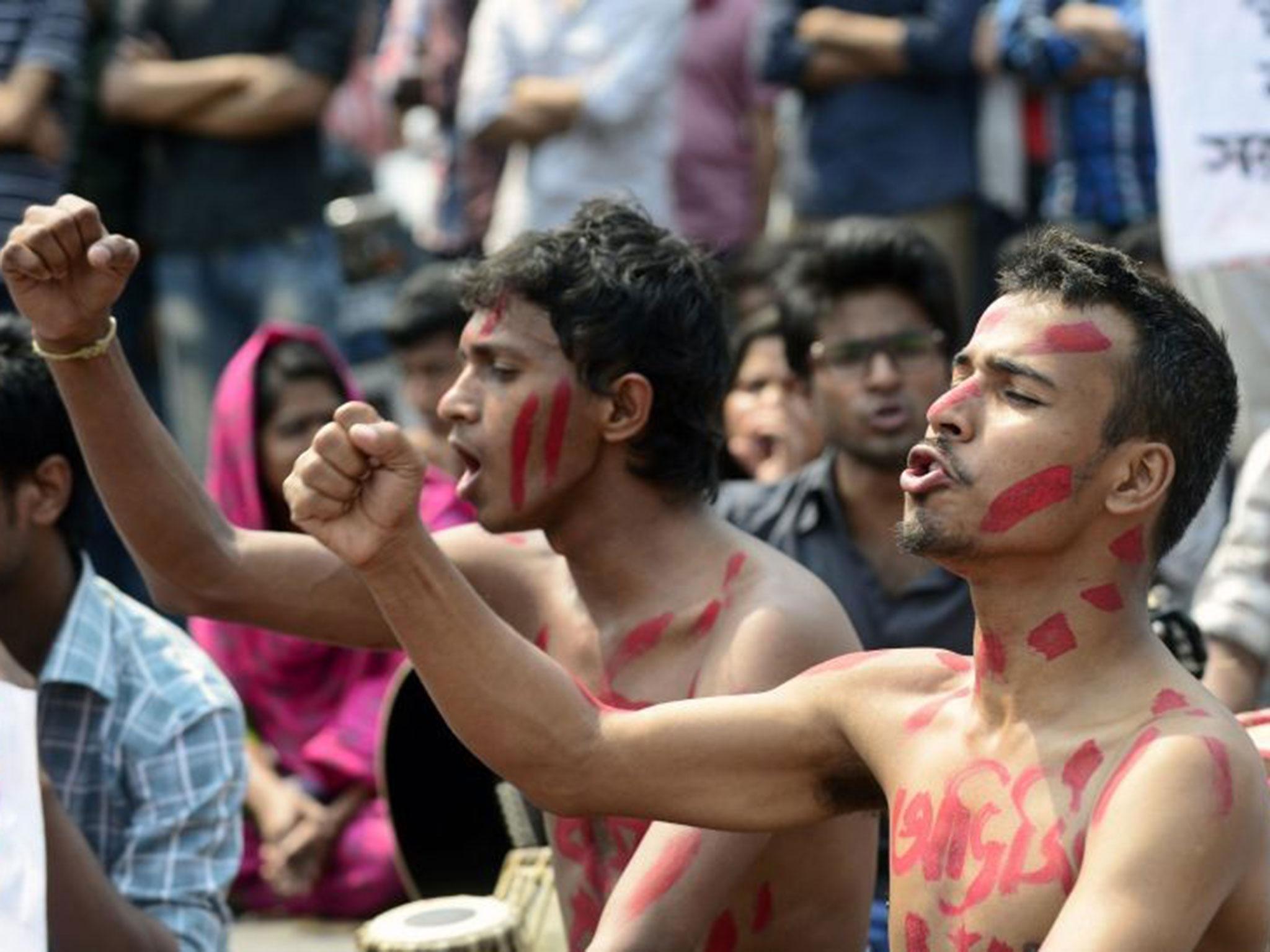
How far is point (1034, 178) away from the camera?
7.28 metres

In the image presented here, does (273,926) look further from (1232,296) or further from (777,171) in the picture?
(777,171)

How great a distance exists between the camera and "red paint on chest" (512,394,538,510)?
383cm

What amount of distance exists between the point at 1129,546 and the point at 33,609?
7.00 ft

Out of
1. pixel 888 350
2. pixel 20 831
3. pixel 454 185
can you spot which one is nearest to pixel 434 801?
pixel 888 350

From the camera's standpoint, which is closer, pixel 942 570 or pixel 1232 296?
pixel 942 570

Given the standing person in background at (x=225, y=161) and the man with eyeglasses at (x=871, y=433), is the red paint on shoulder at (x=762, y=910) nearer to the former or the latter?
the man with eyeglasses at (x=871, y=433)

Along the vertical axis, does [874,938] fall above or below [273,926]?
above

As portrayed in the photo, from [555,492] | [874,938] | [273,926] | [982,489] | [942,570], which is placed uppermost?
[982,489]

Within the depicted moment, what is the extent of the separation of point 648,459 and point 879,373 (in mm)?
1555

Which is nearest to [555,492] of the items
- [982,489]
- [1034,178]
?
[982,489]

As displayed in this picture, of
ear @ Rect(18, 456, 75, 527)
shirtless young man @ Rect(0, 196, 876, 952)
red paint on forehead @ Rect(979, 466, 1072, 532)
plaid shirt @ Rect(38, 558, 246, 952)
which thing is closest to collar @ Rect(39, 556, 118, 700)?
plaid shirt @ Rect(38, 558, 246, 952)

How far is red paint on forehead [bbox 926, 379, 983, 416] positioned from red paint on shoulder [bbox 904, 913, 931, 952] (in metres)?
0.60

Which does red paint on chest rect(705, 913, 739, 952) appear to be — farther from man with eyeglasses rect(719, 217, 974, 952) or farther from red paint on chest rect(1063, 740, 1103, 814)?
man with eyeglasses rect(719, 217, 974, 952)

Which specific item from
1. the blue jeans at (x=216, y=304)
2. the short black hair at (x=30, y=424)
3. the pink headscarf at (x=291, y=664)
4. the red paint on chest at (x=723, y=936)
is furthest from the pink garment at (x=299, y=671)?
the red paint on chest at (x=723, y=936)
